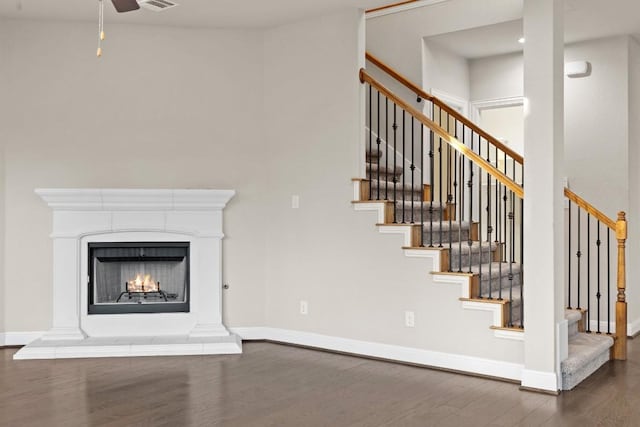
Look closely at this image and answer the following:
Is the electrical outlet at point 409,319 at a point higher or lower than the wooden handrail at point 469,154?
lower

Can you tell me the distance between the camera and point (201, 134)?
5875mm

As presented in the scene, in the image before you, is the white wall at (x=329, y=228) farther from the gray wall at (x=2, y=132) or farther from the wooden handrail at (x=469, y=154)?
the gray wall at (x=2, y=132)

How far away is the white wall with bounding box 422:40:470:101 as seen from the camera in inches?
262

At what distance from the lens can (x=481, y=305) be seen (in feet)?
15.2

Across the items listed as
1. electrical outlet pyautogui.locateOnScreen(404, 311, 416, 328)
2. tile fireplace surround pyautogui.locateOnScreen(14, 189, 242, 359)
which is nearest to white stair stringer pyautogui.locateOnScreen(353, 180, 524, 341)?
electrical outlet pyautogui.locateOnScreen(404, 311, 416, 328)

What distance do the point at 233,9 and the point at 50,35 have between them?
1.72 m

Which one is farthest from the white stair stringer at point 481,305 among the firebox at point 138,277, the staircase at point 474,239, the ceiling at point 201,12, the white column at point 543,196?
the firebox at point 138,277

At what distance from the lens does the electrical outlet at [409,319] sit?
5.02 meters

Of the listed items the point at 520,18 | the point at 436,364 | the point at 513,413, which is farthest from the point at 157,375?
the point at 520,18

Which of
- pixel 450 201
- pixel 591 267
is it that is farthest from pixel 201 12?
pixel 591 267

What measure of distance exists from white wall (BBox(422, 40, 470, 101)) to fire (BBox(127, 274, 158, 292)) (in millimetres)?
3351

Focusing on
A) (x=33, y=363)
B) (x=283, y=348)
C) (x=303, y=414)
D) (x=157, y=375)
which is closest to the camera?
(x=303, y=414)

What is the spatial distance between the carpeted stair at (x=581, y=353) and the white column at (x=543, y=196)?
0.13 m

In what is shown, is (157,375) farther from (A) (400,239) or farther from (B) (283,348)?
(A) (400,239)
